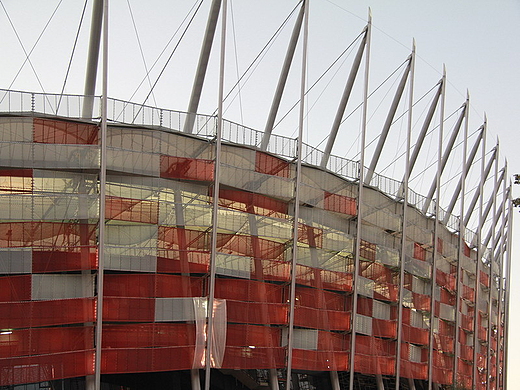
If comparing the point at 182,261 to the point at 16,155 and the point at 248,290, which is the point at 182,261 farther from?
the point at 16,155

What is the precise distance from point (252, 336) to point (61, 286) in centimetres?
986

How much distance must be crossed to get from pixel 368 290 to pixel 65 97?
2157 centimetres

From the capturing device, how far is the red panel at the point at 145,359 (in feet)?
115

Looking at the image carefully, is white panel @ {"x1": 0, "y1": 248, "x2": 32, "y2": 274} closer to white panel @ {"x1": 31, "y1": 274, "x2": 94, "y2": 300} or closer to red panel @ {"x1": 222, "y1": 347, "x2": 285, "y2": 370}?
white panel @ {"x1": 31, "y1": 274, "x2": 94, "y2": 300}

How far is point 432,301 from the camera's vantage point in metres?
53.7

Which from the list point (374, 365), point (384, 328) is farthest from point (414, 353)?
point (374, 365)

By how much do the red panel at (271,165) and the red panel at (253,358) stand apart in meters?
8.68

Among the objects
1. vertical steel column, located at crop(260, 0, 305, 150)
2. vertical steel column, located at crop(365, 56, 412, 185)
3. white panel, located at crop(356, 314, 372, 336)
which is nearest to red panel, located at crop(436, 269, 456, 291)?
vertical steel column, located at crop(365, 56, 412, 185)

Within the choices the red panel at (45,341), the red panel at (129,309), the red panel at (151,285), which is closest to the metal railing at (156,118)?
the red panel at (151,285)

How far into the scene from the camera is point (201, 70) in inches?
1548

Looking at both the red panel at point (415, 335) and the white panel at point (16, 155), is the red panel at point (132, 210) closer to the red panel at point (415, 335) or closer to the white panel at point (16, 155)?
the white panel at point (16, 155)

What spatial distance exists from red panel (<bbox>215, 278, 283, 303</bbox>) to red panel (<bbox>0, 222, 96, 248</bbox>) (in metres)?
6.78

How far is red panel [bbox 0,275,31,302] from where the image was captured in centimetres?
3292

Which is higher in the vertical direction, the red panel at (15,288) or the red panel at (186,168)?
the red panel at (186,168)
